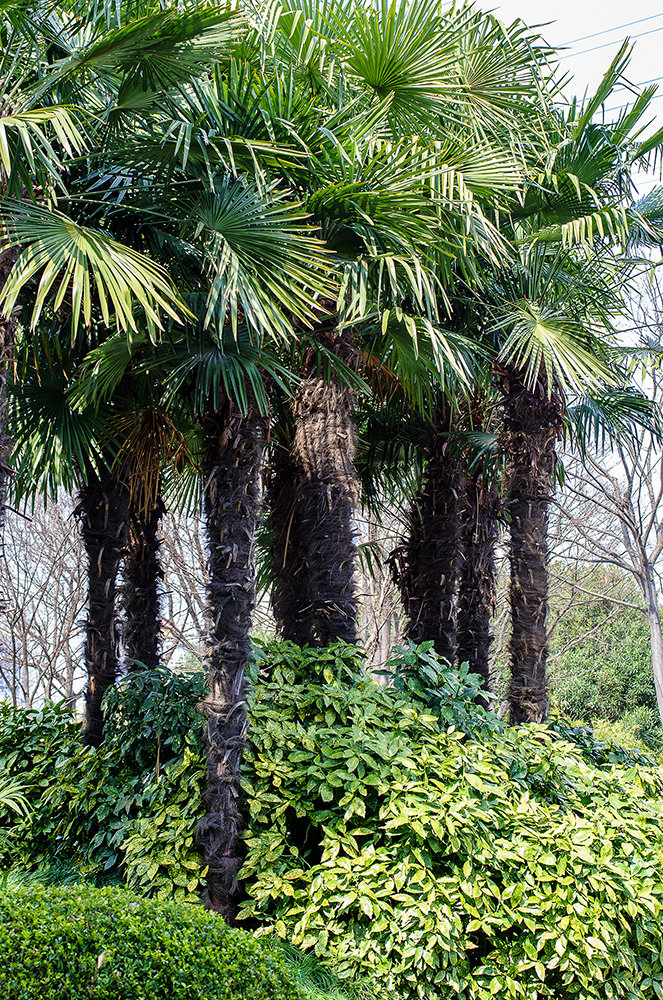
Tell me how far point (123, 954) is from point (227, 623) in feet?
6.37

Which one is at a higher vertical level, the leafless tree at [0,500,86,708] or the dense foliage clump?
the leafless tree at [0,500,86,708]

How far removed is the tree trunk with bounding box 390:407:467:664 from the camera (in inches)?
305

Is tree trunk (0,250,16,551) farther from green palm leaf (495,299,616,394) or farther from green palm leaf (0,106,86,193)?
green palm leaf (495,299,616,394)

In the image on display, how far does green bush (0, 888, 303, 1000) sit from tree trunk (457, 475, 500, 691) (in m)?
5.07

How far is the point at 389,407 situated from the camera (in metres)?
8.59

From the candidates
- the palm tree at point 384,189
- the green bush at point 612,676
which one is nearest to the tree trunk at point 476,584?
the palm tree at point 384,189

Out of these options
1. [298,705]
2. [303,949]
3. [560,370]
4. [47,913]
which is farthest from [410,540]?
[47,913]

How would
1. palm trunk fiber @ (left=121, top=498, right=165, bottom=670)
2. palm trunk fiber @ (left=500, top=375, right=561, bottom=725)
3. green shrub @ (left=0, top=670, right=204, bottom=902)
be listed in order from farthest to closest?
palm trunk fiber @ (left=121, top=498, right=165, bottom=670) < palm trunk fiber @ (left=500, top=375, right=561, bottom=725) < green shrub @ (left=0, top=670, right=204, bottom=902)

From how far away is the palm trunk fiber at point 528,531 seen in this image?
7.41 metres

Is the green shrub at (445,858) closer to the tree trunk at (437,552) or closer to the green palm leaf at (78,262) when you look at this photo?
the tree trunk at (437,552)

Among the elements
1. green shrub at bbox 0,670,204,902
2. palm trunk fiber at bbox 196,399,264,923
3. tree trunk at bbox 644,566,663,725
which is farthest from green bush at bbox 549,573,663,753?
palm trunk fiber at bbox 196,399,264,923

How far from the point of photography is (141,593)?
301 inches

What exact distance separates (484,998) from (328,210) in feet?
15.6

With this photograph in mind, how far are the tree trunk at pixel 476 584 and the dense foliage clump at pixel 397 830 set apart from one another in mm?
2529
